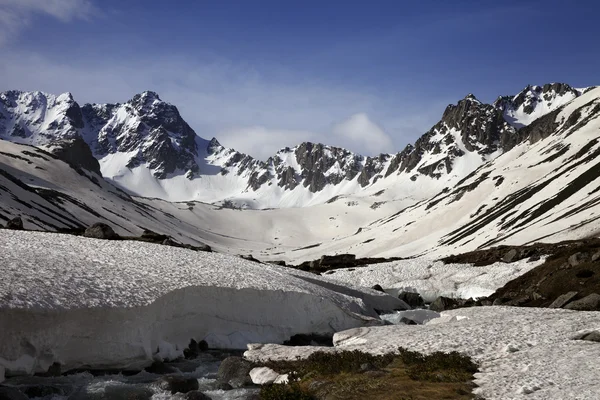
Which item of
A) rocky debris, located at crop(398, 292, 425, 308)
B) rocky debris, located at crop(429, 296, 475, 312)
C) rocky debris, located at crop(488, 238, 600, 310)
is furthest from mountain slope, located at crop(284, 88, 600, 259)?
rocky debris, located at crop(429, 296, 475, 312)

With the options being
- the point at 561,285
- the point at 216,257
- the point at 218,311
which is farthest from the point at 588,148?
the point at 218,311

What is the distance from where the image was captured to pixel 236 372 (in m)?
22.2

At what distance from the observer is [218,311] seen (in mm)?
29844

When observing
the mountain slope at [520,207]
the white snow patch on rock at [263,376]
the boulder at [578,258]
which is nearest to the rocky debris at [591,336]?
the white snow patch on rock at [263,376]

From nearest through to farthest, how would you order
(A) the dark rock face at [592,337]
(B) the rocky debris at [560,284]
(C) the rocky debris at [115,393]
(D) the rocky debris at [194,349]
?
1. (C) the rocky debris at [115,393]
2. (A) the dark rock face at [592,337]
3. (D) the rocky debris at [194,349]
4. (B) the rocky debris at [560,284]

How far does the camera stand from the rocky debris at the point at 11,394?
1744cm

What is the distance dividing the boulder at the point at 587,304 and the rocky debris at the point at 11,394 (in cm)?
3099

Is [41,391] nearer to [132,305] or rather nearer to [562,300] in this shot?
[132,305]

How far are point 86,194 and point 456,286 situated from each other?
545ft

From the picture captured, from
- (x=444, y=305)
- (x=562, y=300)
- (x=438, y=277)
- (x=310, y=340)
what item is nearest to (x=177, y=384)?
(x=310, y=340)

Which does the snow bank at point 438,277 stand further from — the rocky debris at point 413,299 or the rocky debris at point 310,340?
the rocky debris at point 310,340

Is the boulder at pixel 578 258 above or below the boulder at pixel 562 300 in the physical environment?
above

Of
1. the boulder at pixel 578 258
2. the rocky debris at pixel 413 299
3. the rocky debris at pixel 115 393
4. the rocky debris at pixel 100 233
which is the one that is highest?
the rocky debris at pixel 100 233

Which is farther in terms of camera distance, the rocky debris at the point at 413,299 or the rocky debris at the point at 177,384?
the rocky debris at the point at 413,299
